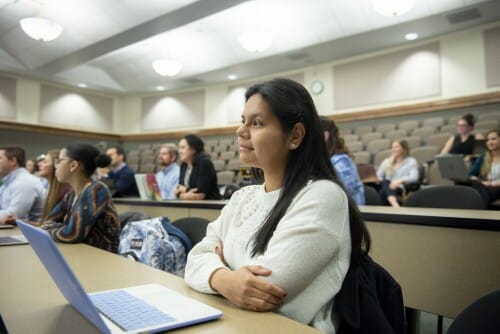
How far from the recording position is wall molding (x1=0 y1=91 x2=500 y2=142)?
5.71 m

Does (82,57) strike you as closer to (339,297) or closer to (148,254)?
(148,254)

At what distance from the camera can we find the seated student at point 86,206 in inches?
68.1

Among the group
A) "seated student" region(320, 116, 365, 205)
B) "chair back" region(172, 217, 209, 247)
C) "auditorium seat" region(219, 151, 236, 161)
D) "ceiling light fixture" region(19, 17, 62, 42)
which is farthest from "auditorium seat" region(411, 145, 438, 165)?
"ceiling light fixture" region(19, 17, 62, 42)

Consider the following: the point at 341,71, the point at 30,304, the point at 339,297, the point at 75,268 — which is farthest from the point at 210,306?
the point at 341,71

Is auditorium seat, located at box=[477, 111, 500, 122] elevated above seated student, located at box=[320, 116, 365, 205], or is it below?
above

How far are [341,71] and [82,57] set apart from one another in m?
4.97

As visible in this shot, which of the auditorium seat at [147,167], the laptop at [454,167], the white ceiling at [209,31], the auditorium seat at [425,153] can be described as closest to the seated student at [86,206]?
the laptop at [454,167]

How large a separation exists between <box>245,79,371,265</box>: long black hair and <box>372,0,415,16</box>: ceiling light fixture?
4.47 m

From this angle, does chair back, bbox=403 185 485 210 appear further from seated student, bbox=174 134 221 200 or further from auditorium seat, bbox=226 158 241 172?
auditorium seat, bbox=226 158 241 172

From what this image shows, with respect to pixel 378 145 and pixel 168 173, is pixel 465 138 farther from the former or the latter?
pixel 168 173

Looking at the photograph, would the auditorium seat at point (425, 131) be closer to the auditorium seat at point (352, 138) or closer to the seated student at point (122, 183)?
the auditorium seat at point (352, 138)

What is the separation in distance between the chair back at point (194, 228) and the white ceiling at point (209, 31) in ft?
12.6

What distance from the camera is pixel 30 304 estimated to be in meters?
0.83

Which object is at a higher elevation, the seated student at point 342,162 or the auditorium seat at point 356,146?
the auditorium seat at point 356,146
